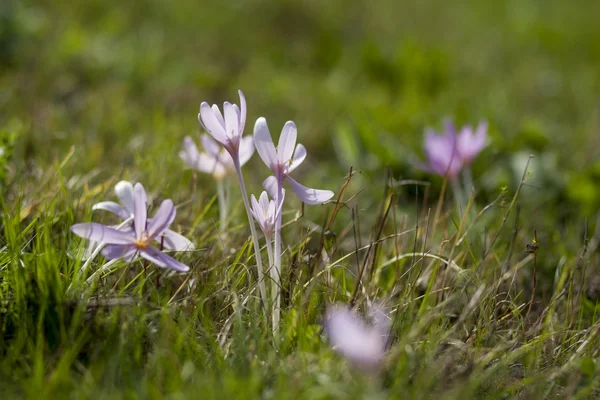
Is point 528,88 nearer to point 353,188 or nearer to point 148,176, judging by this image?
point 353,188

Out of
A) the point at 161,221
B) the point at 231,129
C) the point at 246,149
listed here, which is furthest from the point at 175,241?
the point at 246,149

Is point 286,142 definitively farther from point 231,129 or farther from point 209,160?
point 209,160

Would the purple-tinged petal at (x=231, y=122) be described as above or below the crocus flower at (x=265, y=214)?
above

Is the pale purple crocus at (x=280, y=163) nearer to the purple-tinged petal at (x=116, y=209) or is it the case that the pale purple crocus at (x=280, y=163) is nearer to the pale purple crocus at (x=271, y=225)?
the pale purple crocus at (x=271, y=225)

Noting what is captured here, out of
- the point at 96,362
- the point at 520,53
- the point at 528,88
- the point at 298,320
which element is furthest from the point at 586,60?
the point at 96,362

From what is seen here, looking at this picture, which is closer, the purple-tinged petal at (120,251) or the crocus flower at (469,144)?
the purple-tinged petal at (120,251)

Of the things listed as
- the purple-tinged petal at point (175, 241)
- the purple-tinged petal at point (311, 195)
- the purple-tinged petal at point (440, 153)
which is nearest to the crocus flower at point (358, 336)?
the purple-tinged petal at point (311, 195)
